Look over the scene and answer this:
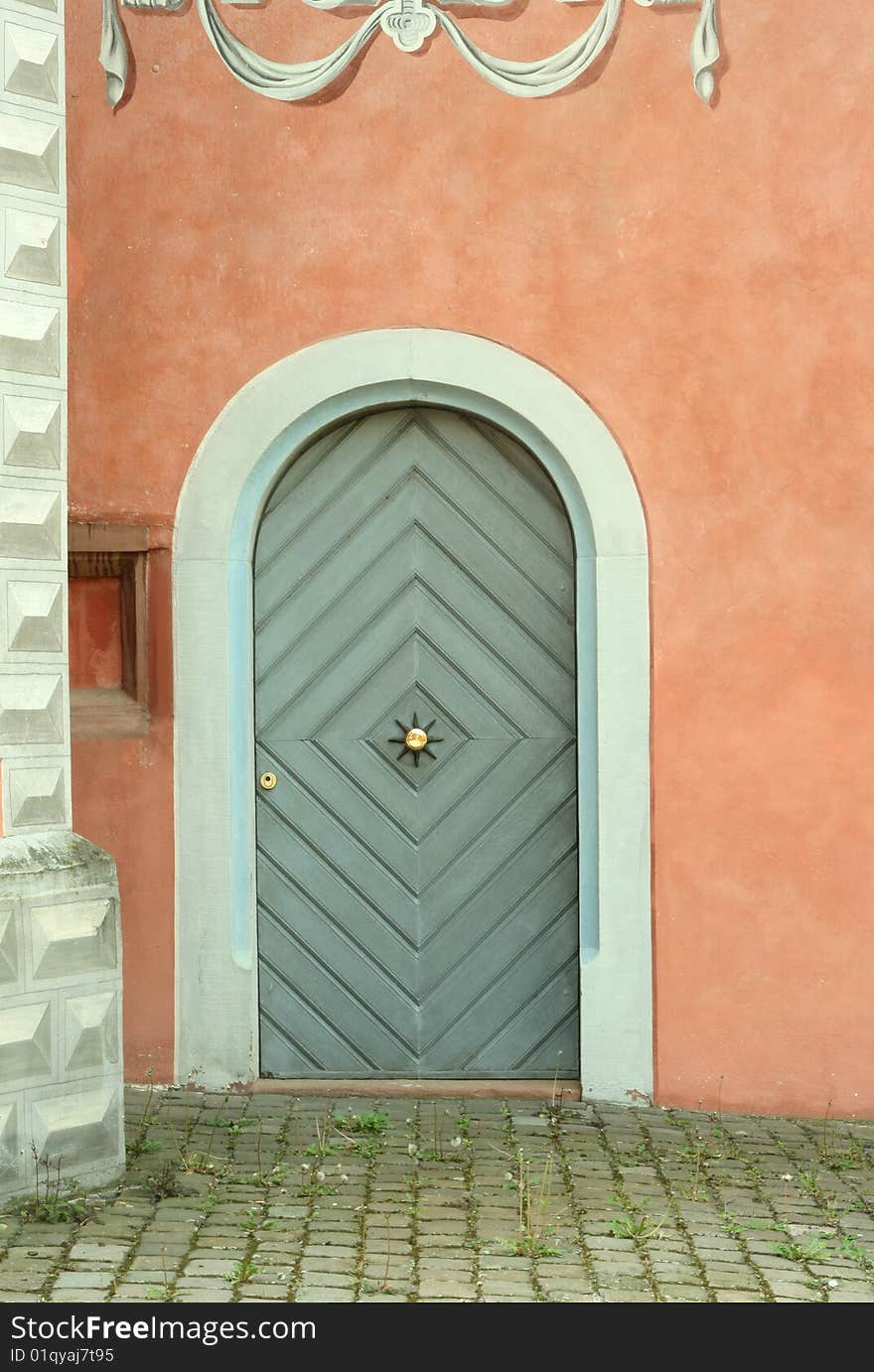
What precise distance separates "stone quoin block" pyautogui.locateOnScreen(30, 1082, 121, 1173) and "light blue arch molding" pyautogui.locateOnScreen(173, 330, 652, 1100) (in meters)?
1.14

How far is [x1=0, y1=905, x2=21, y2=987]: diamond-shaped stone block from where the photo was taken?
464cm

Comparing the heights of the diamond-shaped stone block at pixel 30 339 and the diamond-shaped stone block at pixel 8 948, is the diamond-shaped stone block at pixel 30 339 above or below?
above

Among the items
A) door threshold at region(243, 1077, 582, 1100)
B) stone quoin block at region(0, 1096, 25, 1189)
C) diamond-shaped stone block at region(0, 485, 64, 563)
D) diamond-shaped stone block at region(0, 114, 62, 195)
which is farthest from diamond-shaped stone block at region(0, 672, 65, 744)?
door threshold at region(243, 1077, 582, 1100)

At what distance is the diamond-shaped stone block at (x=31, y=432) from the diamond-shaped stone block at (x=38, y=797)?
33.8 inches

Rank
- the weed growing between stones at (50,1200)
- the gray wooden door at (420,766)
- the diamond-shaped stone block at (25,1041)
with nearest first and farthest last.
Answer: the weed growing between stones at (50,1200)
the diamond-shaped stone block at (25,1041)
the gray wooden door at (420,766)

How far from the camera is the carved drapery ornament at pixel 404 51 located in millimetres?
5902

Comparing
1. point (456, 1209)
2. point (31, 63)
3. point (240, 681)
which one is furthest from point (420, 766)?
point (31, 63)

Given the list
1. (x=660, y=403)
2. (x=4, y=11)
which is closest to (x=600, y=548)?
(x=660, y=403)

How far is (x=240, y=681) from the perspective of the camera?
609 centimetres

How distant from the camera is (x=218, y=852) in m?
6.00

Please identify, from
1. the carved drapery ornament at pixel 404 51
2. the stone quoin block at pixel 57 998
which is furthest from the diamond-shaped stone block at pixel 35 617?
the carved drapery ornament at pixel 404 51

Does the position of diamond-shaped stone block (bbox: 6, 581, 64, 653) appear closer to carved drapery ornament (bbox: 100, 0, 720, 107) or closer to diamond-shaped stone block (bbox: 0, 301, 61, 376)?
diamond-shaped stone block (bbox: 0, 301, 61, 376)

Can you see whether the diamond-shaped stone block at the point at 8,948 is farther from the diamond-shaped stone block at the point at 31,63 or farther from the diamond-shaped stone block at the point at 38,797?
the diamond-shaped stone block at the point at 31,63

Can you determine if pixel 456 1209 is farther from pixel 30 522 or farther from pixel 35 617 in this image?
pixel 30 522
